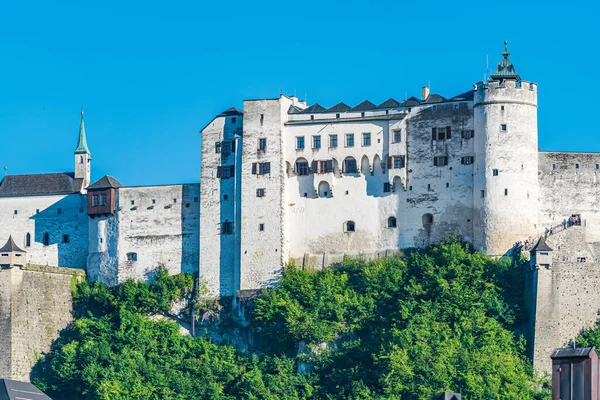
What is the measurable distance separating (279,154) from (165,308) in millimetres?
9136

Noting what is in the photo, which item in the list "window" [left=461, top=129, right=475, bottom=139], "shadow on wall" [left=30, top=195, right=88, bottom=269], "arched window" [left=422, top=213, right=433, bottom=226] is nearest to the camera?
"window" [left=461, top=129, right=475, bottom=139]

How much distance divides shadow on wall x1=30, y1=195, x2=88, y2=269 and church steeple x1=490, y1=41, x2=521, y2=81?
71.4 ft

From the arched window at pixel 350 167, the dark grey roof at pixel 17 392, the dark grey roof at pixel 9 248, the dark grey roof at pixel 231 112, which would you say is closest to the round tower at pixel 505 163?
the arched window at pixel 350 167

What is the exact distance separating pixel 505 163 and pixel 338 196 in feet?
26.9

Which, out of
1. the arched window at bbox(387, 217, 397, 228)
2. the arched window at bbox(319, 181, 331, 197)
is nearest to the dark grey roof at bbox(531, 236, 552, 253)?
the arched window at bbox(387, 217, 397, 228)

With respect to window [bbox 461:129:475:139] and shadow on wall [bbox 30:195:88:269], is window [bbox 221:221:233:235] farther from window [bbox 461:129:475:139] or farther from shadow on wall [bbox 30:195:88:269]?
window [bbox 461:129:475:139]

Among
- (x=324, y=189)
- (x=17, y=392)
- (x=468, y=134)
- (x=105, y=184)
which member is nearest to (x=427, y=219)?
(x=468, y=134)

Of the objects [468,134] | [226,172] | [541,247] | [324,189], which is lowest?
[541,247]

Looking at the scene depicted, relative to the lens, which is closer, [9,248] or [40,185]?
[9,248]

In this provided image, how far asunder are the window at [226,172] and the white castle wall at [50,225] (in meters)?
7.81

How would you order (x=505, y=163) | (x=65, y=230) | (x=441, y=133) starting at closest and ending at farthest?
1. (x=505, y=163)
2. (x=441, y=133)
3. (x=65, y=230)

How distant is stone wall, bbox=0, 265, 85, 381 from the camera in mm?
71688

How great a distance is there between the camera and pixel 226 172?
75.0m

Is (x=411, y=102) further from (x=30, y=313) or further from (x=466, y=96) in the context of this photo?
(x=30, y=313)
